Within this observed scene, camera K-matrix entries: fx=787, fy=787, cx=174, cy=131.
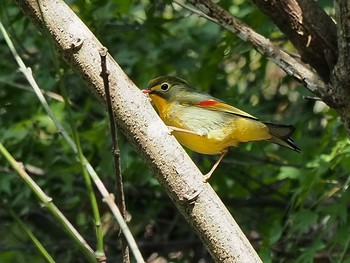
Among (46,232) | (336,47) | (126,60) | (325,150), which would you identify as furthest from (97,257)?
(46,232)

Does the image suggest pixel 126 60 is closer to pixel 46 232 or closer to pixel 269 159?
pixel 269 159

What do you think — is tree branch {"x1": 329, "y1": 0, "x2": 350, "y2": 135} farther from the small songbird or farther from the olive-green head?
the olive-green head

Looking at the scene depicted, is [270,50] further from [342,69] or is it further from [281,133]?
[281,133]

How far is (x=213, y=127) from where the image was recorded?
150 inches

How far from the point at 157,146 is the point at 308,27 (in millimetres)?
1268

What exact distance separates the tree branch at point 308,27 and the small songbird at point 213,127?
370 millimetres

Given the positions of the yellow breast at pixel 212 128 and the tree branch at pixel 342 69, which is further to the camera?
the yellow breast at pixel 212 128


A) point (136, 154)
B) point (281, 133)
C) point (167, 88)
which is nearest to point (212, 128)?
point (281, 133)

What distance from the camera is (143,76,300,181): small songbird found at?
12.3 ft

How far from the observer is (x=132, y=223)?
6203 mm

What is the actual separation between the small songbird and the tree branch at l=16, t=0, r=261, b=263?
1.13 metres

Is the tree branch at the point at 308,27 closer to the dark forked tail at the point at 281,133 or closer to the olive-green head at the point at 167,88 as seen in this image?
the dark forked tail at the point at 281,133

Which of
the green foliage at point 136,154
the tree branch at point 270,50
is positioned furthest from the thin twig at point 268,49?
the green foliage at point 136,154

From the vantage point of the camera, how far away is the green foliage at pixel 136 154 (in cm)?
509
